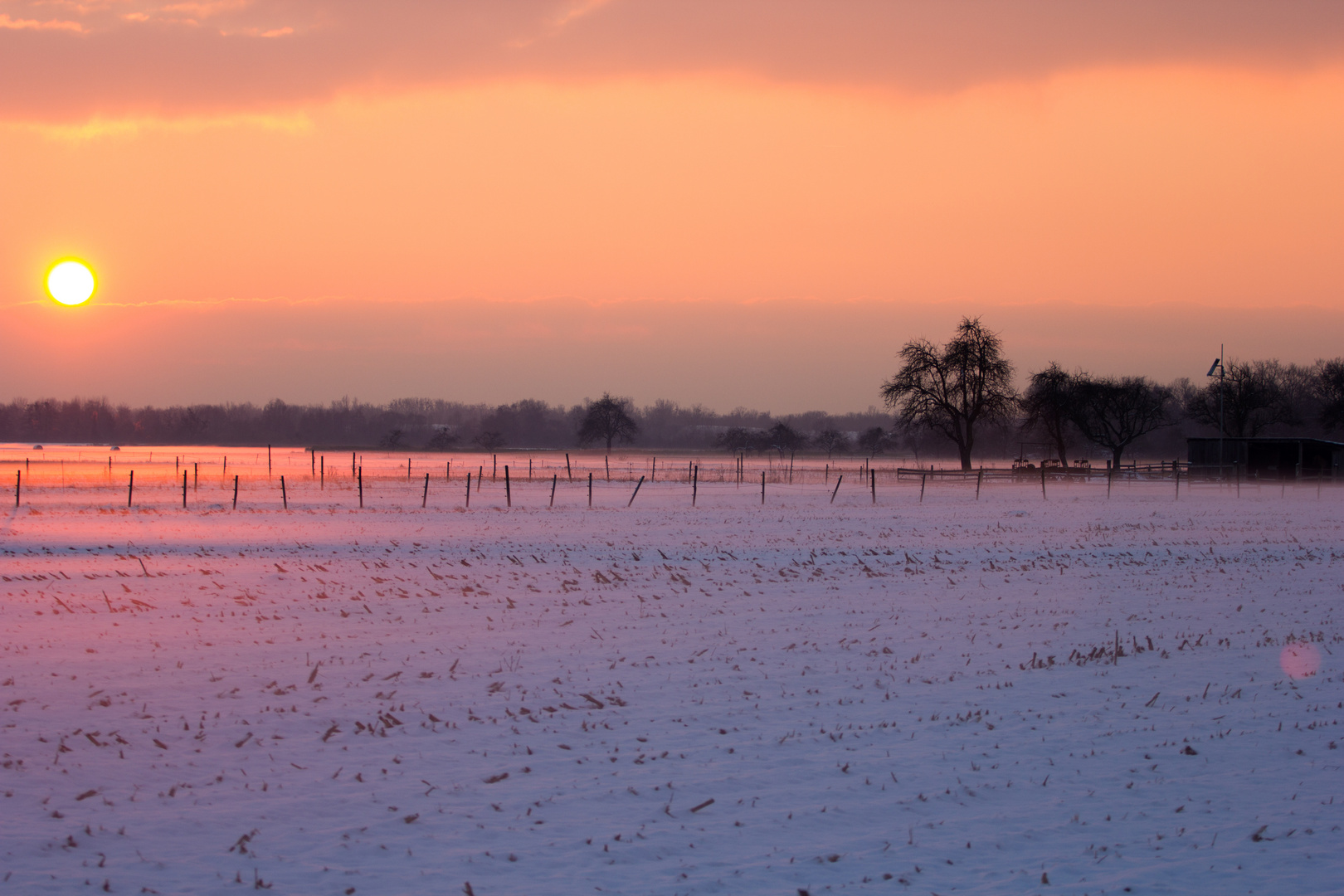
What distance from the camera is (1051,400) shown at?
83500 mm

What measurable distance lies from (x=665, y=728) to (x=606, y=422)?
145652 millimetres

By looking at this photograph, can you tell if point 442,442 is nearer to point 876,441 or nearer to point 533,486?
point 876,441

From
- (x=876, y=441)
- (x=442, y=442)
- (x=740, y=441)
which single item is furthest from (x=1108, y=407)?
(x=442, y=442)

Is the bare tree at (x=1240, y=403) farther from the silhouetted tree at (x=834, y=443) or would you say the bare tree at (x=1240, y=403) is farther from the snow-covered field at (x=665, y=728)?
the snow-covered field at (x=665, y=728)

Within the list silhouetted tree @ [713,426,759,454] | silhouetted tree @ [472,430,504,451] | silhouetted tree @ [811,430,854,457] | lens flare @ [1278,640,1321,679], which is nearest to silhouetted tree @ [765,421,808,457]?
silhouetted tree @ [713,426,759,454]

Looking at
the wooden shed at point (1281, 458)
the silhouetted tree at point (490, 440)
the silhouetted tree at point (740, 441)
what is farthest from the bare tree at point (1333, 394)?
the silhouetted tree at point (490, 440)

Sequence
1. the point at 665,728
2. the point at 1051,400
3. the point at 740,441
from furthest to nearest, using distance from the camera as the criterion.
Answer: the point at 740,441 < the point at 1051,400 < the point at 665,728

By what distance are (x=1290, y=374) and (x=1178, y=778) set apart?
150301 mm

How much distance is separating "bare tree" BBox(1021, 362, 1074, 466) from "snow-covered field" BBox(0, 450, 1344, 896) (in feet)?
211

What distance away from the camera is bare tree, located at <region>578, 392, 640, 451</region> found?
507ft

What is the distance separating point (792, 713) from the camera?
10117 millimetres

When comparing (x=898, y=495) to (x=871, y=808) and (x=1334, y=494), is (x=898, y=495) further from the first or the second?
(x=871, y=808)

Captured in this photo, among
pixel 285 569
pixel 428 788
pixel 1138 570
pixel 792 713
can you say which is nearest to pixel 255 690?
pixel 428 788

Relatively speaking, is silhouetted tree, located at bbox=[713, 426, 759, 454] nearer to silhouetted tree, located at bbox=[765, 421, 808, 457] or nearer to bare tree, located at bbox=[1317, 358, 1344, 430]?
silhouetted tree, located at bbox=[765, 421, 808, 457]
